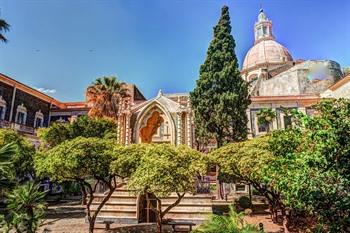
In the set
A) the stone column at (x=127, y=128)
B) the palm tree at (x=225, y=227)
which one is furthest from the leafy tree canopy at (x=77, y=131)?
the palm tree at (x=225, y=227)

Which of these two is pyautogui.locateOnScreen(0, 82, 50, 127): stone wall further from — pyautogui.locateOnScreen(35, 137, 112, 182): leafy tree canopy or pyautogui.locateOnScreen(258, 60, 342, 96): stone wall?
pyautogui.locateOnScreen(258, 60, 342, 96): stone wall

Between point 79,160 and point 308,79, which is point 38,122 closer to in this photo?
point 79,160

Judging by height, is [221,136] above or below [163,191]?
above

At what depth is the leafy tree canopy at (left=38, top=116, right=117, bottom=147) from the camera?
2630cm

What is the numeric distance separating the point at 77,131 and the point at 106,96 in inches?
255

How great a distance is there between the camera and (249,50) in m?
73.1

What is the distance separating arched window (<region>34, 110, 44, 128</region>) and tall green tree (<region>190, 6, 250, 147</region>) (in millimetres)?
22839

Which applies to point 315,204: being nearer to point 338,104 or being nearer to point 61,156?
point 338,104

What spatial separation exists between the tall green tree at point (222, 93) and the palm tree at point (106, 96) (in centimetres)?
971

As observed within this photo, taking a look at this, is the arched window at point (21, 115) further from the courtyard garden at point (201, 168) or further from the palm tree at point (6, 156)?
the palm tree at point (6, 156)

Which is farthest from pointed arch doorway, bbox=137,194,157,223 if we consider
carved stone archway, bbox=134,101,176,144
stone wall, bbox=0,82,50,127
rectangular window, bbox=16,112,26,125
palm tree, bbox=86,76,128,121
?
rectangular window, bbox=16,112,26,125

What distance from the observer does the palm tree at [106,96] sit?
32.2m

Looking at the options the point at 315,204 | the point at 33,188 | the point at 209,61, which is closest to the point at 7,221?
the point at 33,188

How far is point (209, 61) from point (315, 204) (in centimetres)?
2383
